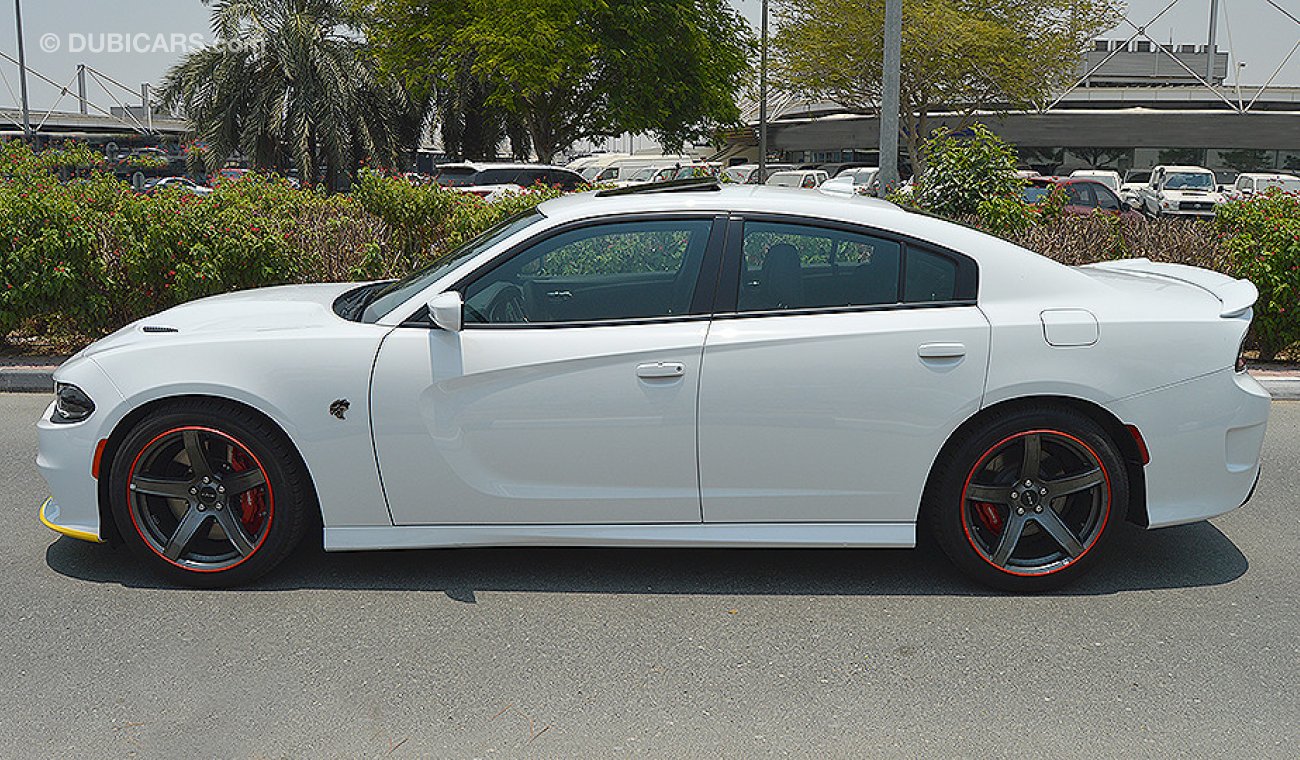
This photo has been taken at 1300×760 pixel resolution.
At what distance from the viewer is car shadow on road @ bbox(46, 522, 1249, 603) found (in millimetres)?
4707

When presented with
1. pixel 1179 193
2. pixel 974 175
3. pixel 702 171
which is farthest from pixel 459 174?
pixel 974 175

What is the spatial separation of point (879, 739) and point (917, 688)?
381mm

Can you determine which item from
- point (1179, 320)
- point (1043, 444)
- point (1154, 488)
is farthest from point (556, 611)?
point (1179, 320)

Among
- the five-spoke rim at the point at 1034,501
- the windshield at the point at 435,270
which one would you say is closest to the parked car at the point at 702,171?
the windshield at the point at 435,270

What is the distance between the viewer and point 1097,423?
456 cm

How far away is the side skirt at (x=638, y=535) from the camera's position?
454cm

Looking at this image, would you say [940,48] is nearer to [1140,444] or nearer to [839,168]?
[839,168]

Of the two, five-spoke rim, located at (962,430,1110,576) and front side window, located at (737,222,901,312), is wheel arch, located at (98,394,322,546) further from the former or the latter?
five-spoke rim, located at (962,430,1110,576)

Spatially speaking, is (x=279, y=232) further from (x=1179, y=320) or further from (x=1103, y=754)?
(x=1103, y=754)

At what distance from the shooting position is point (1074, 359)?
14.6ft

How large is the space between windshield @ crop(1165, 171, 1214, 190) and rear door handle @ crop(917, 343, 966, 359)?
99.7 ft

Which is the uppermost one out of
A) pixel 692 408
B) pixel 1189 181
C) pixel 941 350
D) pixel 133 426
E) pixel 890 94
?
pixel 890 94

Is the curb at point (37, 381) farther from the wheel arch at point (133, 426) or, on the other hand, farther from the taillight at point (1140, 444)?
the taillight at point (1140, 444)

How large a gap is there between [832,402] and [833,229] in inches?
27.7
